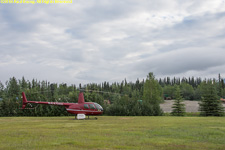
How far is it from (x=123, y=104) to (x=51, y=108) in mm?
11725

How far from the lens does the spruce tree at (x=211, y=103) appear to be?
37.9 m

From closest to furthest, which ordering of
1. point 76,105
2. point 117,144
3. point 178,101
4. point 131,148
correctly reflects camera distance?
point 131,148
point 117,144
point 76,105
point 178,101

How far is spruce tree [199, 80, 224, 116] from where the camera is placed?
124ft

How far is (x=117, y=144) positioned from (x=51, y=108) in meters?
30.5

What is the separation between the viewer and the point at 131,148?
9.11 metres

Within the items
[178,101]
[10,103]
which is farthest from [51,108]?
[178,101]

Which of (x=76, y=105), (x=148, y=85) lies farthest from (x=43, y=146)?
(x=148, y=85)

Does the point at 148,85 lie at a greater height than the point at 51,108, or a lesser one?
greater

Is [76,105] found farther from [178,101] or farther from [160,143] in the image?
[178,101]

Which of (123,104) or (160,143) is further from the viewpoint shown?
(123,104)

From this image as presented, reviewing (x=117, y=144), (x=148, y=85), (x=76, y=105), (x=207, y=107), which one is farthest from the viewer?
(x=148, y=85)

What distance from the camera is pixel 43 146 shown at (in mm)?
9547

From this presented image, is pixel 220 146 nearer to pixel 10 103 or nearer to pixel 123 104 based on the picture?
pixel 123 104

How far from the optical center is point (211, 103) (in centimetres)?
3822
